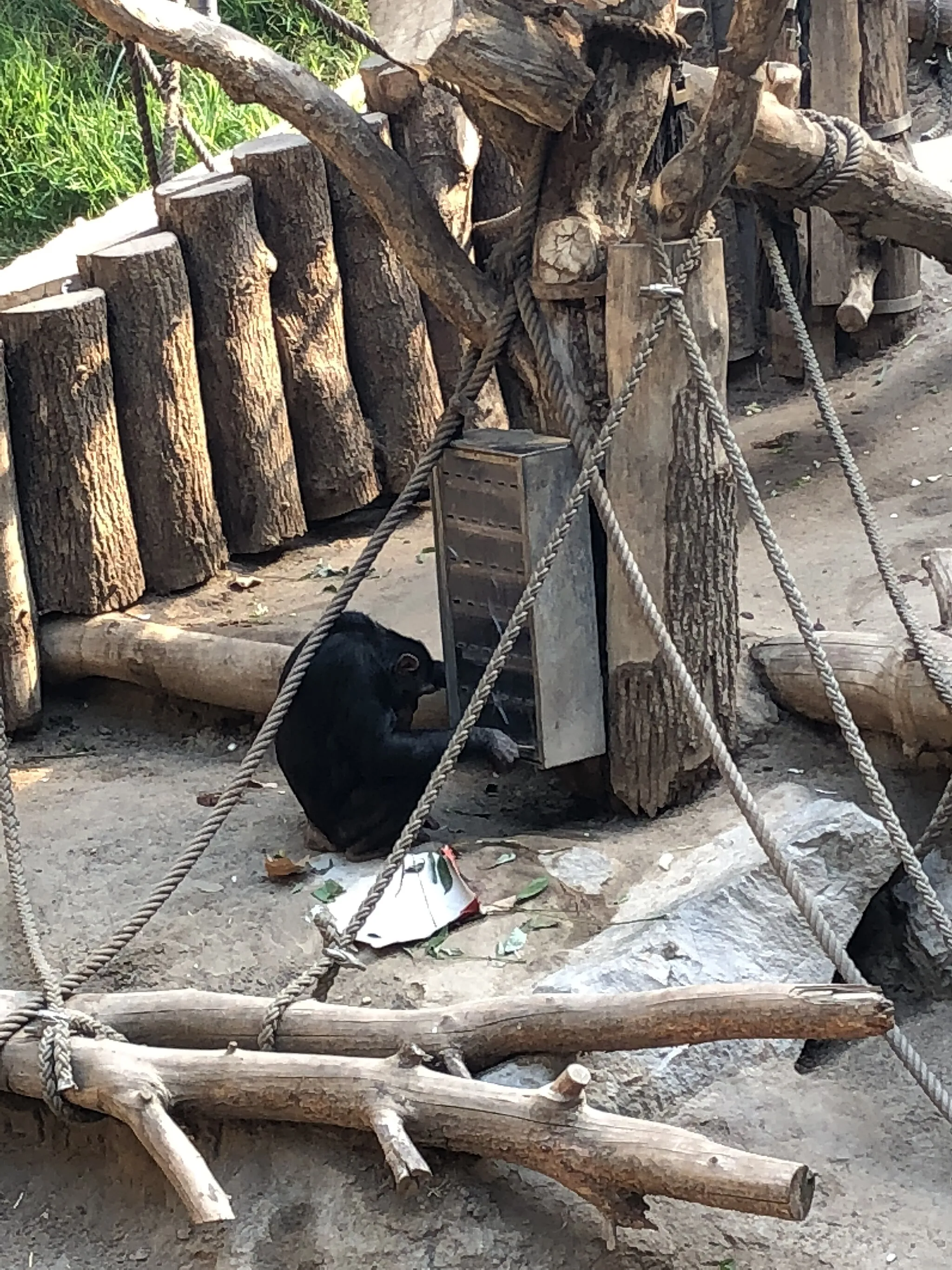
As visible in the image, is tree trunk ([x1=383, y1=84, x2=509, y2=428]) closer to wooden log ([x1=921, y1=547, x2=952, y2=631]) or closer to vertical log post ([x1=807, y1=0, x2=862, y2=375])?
vertical log post ([x1=807, y1=0, x2=862, y2=375])

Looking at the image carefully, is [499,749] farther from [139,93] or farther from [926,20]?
[926,20]

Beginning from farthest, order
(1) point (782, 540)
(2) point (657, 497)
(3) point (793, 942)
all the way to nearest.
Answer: (1) point (782, 540), (2) point (657, 497), (3) point (793, 942)

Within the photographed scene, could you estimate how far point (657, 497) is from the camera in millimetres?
4117

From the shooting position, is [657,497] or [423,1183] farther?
[657,497]

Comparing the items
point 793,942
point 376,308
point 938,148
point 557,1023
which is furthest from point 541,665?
point 938,148

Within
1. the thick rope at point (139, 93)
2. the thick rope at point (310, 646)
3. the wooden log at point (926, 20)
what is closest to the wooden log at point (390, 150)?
the thick rope at point (310, 646)

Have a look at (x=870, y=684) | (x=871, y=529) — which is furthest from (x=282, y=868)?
(x=871, y=529)

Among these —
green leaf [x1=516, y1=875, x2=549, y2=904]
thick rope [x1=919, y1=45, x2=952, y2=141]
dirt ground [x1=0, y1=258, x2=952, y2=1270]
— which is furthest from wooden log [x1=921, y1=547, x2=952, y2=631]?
thick rope [x1=919, y1=45, x2=952, y2=141]

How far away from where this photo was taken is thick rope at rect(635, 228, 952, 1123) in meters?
3.15

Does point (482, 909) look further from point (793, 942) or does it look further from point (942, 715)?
point (942, 715)

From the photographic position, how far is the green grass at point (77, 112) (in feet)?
29.4

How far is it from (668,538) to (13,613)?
2614mm

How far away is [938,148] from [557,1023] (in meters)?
6.96

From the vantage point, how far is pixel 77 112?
30.7ft
